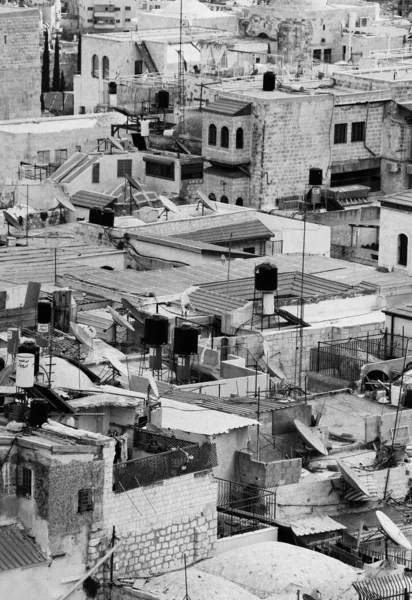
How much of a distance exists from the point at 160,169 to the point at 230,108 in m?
2.72

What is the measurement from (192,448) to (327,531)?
13.1ft

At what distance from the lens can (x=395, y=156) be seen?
77.2 m

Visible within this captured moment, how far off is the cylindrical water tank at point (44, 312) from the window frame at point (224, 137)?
91.6 ft

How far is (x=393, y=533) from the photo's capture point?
36.3 meters

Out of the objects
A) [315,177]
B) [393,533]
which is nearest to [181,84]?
[315,177]

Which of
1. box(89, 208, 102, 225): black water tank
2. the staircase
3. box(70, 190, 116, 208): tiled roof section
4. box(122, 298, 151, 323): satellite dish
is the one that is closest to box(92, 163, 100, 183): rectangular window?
box(70, 190, 116, 208): tiled roof section

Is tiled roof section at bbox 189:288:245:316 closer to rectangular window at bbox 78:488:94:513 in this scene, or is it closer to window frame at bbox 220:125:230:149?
rectangular window at bbox 78:488:94:513

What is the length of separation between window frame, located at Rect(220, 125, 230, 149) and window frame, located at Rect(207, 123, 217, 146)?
42 centimetres

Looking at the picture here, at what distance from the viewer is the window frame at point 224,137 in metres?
73.5

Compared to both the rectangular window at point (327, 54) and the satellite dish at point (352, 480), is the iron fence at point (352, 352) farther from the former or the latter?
the rectangular window at point (327, 54)

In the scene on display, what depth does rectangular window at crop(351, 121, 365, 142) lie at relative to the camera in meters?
76.4

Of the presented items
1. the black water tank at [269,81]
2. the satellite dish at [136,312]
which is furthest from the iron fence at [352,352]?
the black water tank at [269,81]

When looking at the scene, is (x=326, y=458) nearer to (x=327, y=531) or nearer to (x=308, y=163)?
(x=327, y=531)

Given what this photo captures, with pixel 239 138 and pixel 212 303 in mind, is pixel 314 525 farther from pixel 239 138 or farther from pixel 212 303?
pixel 239 138
